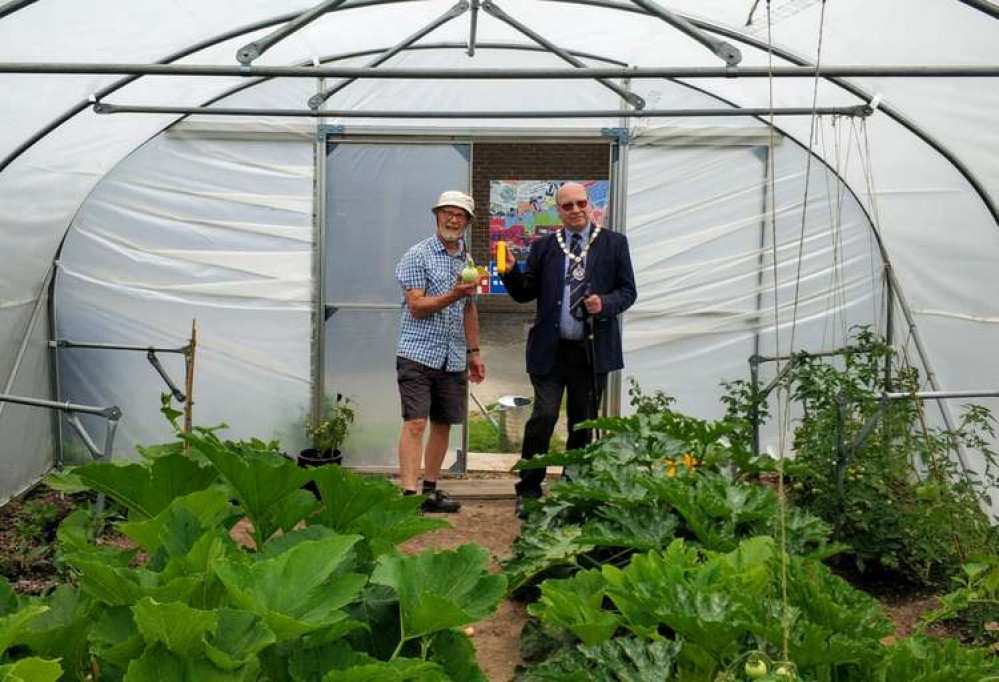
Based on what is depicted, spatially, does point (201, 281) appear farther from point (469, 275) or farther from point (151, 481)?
point (151, 481)

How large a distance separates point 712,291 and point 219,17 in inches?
142

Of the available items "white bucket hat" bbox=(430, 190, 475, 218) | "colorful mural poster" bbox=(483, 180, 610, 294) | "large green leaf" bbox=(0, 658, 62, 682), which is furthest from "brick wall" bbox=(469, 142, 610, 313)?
"large green leaf" bbox=(0, 658, 62, 682)

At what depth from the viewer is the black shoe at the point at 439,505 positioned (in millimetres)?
6004

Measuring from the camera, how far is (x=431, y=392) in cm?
586

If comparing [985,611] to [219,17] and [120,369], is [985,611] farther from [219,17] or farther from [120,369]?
[120,369]

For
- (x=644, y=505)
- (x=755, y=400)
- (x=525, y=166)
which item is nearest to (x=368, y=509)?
(x=644, y=505)

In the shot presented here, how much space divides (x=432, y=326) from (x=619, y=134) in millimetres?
1994

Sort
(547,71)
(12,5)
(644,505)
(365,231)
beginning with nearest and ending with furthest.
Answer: (644,505), (547,71), (12,5), (365,231)

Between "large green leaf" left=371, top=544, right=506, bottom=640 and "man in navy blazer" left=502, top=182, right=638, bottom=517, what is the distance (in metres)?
4.05

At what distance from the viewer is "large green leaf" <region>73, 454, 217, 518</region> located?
151 centimetres

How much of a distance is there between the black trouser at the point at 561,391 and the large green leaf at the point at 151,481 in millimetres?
3979

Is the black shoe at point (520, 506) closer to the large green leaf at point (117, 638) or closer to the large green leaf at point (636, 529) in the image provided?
the large green leaf at point (636, 529)

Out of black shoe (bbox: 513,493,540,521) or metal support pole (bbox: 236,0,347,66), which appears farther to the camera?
black shoe (bbox: 513,493,540,521)

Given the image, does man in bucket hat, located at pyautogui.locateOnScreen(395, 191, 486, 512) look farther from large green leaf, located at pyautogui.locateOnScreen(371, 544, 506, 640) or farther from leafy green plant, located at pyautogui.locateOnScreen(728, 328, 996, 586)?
large green leaf, located at pyautogui.locateOnScreen(371, 544, 506, 640)
